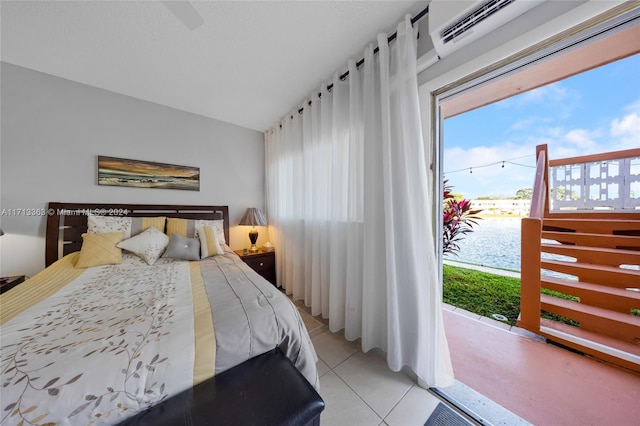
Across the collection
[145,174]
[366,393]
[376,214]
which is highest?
[145,174]

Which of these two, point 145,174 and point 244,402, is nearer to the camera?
point 244,402

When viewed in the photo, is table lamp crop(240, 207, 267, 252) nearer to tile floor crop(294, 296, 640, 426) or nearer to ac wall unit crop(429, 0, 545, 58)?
tile floor crop(294, 296, 640, 426)

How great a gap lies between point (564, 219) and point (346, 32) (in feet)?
10.4

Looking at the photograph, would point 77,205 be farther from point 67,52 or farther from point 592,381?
Answer: point 592,381

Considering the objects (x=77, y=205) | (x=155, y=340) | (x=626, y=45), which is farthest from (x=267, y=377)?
(x=626, y=45)

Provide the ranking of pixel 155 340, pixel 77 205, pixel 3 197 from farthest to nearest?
1. pixel 77 205
2. pixel 3 197
3. pixel 155 340

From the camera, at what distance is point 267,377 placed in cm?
86

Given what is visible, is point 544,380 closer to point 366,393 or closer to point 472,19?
point 366,393

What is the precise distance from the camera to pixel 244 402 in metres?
0.75

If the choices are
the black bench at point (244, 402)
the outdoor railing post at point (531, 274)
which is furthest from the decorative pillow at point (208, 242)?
the outdoor railing post at point (531, 274)

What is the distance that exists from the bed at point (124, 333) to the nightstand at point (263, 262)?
88 centimetres

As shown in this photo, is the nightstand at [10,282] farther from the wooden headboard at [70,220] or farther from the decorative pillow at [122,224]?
the decorative pillow at [122,224]

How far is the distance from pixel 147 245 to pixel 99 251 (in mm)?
323

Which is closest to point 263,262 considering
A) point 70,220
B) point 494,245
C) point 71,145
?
point 70,220
